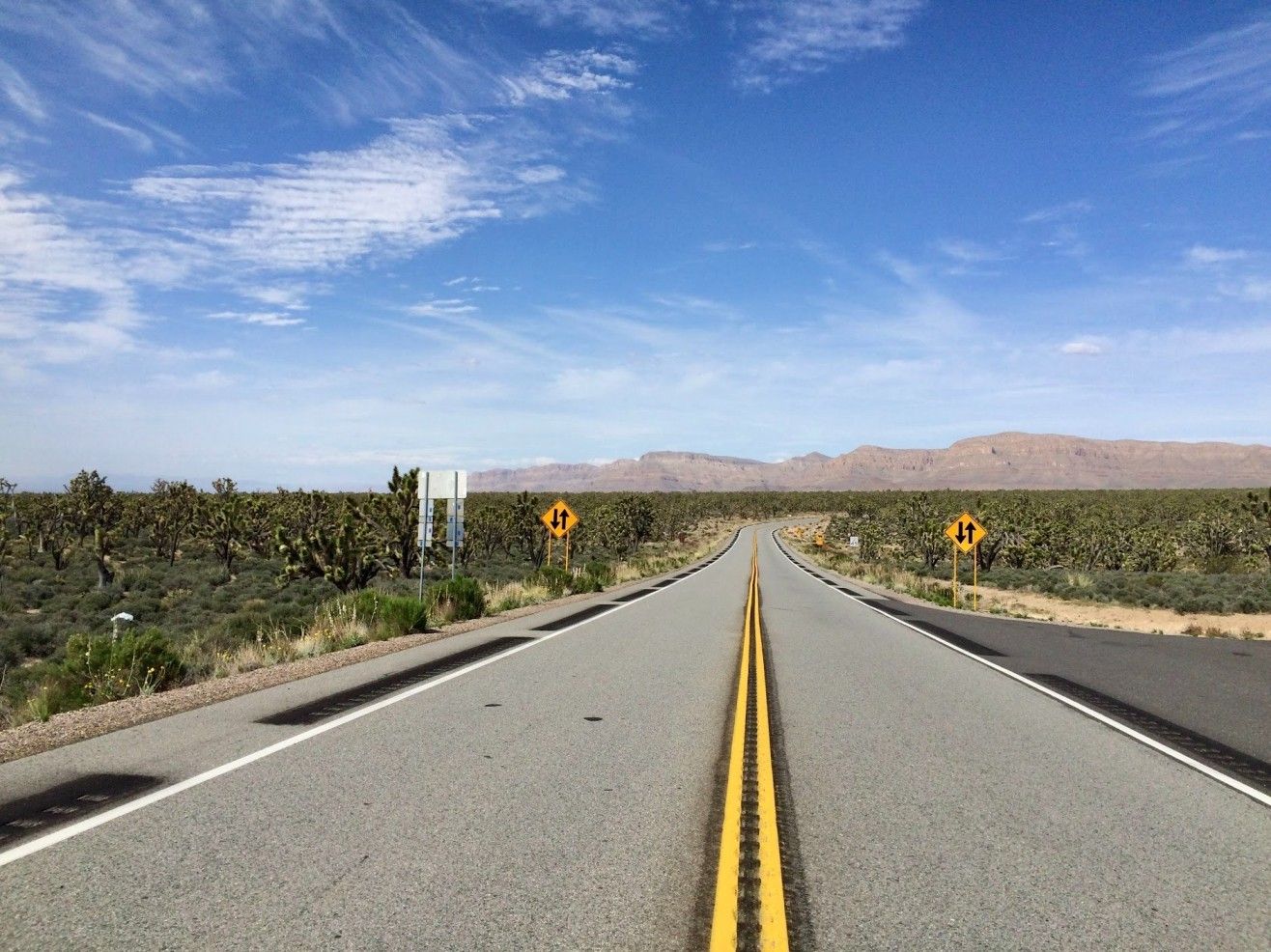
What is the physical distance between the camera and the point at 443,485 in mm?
20594

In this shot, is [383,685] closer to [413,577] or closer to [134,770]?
[134,770]

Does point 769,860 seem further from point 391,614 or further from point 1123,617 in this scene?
point 1123,617

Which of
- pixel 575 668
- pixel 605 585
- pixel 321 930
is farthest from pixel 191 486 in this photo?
pixel 321 930

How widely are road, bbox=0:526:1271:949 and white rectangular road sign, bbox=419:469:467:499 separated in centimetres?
1119

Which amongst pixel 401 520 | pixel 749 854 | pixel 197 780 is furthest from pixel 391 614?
pixel 401 520

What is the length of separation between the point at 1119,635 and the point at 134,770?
19.3 m

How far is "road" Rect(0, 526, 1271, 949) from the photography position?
12.6 ft

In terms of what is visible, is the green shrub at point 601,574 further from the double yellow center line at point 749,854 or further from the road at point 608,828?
the double yellow center line at point 749,854

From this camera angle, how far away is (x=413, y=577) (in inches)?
1388

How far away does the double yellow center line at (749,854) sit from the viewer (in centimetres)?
371

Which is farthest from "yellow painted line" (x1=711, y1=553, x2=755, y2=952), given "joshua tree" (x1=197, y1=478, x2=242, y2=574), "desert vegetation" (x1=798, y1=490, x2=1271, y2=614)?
"joshua tree" (x1=197, y1=478, x2=242, y2=574)

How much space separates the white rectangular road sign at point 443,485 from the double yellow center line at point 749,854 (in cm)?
1329

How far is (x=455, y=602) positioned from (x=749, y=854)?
1541 centimetres

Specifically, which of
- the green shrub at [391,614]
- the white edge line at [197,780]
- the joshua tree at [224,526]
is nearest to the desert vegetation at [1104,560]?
the green shrub at [391,614]
